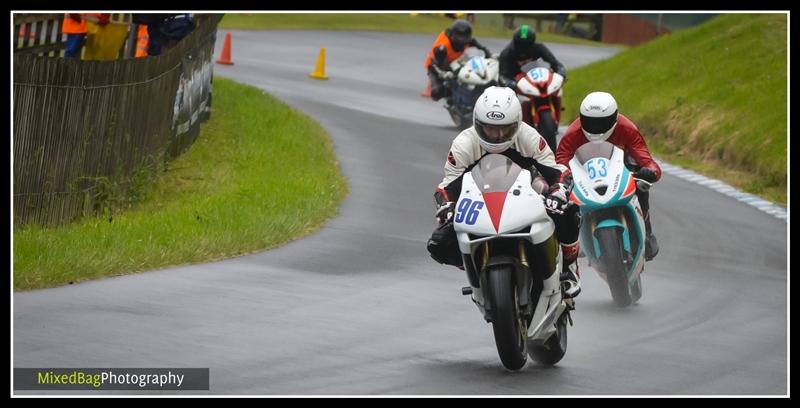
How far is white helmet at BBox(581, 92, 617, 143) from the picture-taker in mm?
11531

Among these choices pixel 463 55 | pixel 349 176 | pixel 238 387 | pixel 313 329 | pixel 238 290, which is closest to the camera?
pixel 238 387

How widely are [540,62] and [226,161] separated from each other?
4.07 metres

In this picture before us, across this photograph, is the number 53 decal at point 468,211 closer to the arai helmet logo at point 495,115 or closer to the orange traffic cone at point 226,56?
the arai helmet logo at point 495,115

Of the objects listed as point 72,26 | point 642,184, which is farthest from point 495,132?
point 72,26

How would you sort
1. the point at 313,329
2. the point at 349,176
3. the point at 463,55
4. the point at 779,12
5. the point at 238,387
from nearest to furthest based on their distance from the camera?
the point at 238,387 → the point at 313,329 → the point at 349,176 → the point at 463,55 → the point at 779,12

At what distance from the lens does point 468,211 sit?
864 cm

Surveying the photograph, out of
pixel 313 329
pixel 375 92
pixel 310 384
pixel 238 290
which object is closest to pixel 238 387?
pixel 310 384

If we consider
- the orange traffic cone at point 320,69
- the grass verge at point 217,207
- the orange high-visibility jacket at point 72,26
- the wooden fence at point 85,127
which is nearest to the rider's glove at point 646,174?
the grass verge at point 217,207

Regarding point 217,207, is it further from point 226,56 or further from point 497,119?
point 226,56

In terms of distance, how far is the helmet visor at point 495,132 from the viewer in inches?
353

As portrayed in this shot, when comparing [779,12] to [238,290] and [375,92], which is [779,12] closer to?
[375,92]

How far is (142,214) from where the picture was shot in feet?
50.3

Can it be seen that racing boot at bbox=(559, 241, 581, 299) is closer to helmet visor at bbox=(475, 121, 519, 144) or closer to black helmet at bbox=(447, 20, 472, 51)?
helmet visor at bbox=(475, 121, 519, 144)

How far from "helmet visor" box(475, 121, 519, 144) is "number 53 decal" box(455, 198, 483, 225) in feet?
1.65
